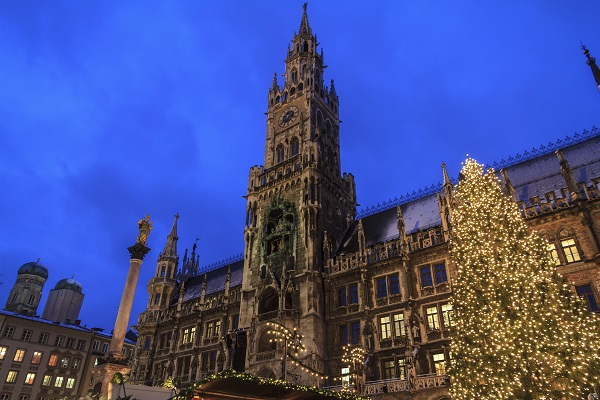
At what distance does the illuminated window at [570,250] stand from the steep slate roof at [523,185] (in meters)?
5.18

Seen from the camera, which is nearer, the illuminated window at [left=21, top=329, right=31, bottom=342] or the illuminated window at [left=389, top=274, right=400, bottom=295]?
the illuminated window at [left=389, top=274, right=400, bottom=295]

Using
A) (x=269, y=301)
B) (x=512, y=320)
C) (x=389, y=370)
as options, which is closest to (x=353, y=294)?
(x=389, y=370)

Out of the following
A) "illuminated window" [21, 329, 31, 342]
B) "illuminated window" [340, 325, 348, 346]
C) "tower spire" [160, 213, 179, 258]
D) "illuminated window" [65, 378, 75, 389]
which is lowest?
"illuminated window" [65, 378, 75, 389]

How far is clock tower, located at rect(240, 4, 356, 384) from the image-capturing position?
36.6m

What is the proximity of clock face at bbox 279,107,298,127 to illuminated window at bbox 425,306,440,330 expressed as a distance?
2804 centimetres

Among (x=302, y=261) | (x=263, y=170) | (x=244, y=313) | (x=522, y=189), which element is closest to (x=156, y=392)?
(x=244, y=313)

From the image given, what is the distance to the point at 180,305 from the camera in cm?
5184

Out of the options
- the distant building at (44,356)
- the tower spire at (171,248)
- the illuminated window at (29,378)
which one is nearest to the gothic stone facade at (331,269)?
the tower spire at (171,248)

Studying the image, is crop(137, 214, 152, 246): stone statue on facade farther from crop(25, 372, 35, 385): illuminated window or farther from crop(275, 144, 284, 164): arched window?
crop(25, 372, 35, 385): illuminated window

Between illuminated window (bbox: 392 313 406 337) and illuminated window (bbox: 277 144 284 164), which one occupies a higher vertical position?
illuminated window (bbox: 277 144 284 164)

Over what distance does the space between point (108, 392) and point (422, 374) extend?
20.7 metres

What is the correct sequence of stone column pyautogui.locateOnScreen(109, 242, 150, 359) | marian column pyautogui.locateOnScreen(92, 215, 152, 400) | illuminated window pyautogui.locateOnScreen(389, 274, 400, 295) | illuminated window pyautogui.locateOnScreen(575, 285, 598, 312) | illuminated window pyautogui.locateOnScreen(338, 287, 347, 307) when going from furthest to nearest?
illuminated window pyautogui.locateOnScreen(338, 287, 347, 307)
illuminated window pyautogui.locateOnScreen(389, 274, 400, 295)
illuminated window pyautogui.locateOnScreen(575, 285, 598, 312)
stone column pyautogui.locateOnScreen(109, 242, 150, 359)
marian column pyautogui.locateOnScreen(92, 215, 152, 400)

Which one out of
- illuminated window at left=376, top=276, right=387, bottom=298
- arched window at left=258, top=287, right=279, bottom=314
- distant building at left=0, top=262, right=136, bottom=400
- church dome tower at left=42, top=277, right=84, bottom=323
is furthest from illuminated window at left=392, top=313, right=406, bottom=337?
church dome tower at left=42, top=277, right=84, bottom=323

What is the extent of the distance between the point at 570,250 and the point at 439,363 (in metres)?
12.1
